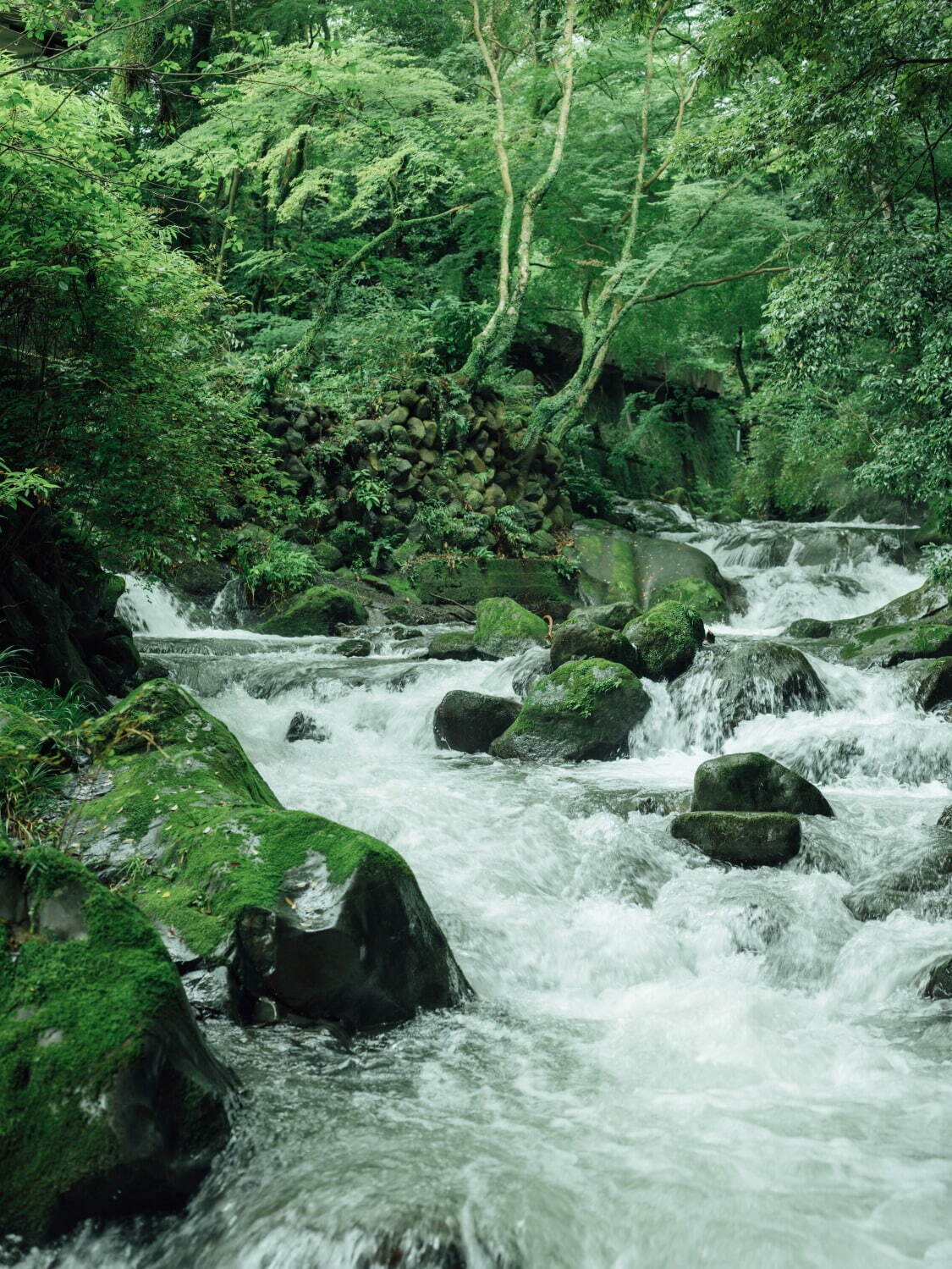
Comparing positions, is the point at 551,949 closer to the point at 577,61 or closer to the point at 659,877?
the point at 659,877

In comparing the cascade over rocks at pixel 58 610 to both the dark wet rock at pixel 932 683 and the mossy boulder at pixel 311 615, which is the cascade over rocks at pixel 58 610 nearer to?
the mossy boulder at pixel 311 615

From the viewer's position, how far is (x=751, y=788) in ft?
24.9

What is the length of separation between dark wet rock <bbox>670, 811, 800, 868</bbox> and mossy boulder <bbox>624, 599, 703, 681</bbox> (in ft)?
14.2

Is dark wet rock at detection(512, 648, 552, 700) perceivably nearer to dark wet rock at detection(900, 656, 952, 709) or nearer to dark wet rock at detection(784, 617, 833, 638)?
dark wet rock at detection(900, 656, 952, 709)

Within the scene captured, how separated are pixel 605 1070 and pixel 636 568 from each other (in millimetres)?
15438

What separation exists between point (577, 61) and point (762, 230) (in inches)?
194

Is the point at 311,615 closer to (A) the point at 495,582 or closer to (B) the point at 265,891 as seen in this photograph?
(A) the point at 495,582

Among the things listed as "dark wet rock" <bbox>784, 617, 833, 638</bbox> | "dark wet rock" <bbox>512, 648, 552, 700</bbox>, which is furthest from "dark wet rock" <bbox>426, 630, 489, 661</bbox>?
"dark wet rock" <bbox>784, 617, 833, 638</bbox>

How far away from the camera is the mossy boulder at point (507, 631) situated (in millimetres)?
13328

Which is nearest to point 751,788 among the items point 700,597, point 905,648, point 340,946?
point 340,946

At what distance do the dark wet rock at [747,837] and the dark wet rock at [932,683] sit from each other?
13.9 ft

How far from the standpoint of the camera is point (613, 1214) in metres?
3.20

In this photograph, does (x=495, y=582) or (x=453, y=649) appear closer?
(x=453, y=649)

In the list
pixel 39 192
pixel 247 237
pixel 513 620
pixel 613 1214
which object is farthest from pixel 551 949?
pixel 247 237
